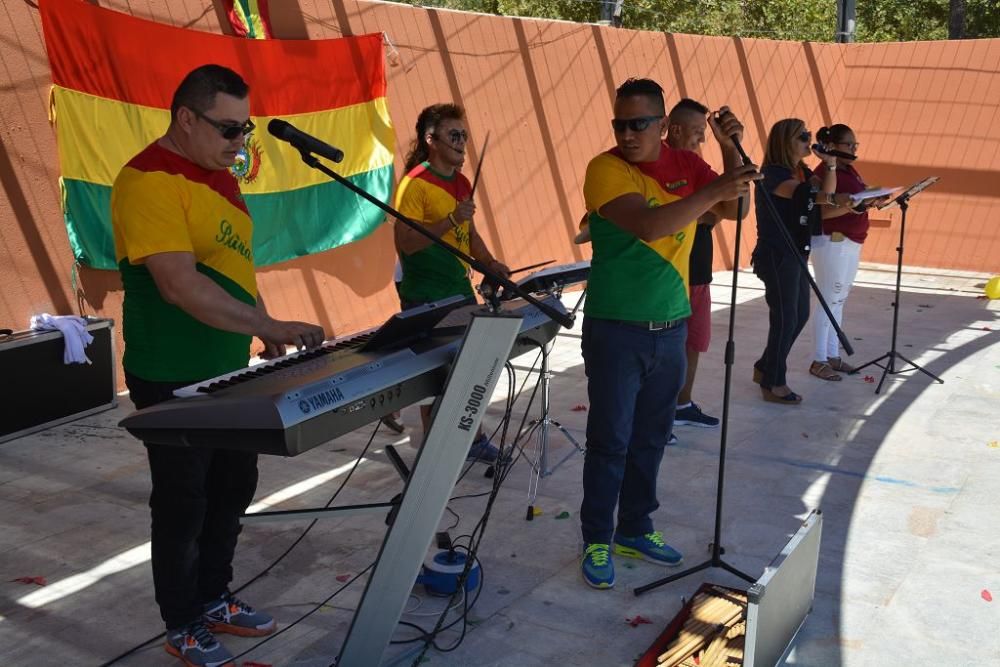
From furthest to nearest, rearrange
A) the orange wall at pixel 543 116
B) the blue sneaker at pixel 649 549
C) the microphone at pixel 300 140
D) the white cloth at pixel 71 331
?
1. the orange wall at pixel 543 116
2. the white cloth at pixel 71 331
3. the blue sneaker at pixel 649 549
4. the microphone at pixel 300 140

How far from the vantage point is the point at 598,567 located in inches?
148

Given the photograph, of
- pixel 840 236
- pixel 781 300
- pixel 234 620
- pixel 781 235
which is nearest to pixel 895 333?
pixel 840 236

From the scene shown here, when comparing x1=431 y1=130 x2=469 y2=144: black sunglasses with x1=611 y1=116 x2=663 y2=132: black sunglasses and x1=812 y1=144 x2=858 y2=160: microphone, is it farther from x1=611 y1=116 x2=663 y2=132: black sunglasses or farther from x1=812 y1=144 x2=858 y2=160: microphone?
x1=812 y1=144 x2=858 y2=160: microphone

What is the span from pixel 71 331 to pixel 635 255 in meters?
3.53

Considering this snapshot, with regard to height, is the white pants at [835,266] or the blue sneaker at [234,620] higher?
the blue sneaker at [234,620]

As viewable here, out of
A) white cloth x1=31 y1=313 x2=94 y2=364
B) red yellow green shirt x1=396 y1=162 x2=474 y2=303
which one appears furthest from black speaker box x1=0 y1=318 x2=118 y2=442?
red yellow green shirt x1=396 y1=162 x2=474 y2=303

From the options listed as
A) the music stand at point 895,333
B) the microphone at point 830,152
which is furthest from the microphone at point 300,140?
the music stand at point 895,333

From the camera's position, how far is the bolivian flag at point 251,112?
5980 millimetres

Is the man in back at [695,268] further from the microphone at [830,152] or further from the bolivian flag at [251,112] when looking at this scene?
the bolivian flag at [251,112]

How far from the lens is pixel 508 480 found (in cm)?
486

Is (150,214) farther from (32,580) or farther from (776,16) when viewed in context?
(776,16)

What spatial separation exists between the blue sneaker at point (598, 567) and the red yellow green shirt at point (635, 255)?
33.7 inches

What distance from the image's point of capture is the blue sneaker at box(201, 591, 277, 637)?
3373mm

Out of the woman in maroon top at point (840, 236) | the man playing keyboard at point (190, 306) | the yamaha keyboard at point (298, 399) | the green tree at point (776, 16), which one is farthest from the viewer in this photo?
the green tree at point (776, 16)
